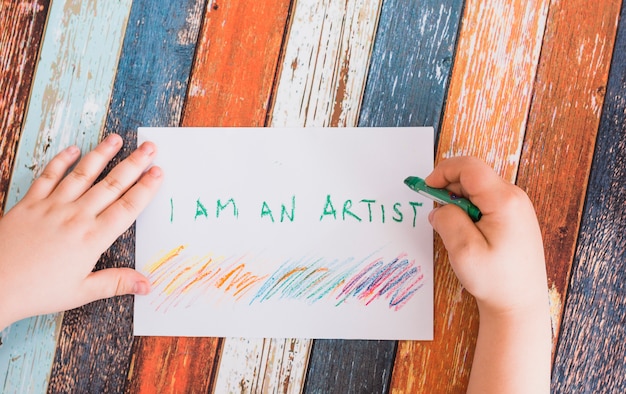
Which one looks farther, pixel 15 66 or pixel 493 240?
pixel 15 66

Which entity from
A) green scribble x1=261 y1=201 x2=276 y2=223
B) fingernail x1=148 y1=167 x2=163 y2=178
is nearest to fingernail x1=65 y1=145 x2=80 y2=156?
fingernail x1=148 y1=167 x2=163 y2=178

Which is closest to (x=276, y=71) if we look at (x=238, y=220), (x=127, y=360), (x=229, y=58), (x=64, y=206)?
(x=229, y=58)

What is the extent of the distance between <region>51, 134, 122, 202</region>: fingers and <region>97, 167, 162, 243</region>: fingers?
1.8 inches

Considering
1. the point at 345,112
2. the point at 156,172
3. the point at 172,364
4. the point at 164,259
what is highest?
the point at 345,112

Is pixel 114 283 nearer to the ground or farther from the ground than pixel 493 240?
nearer to the ground

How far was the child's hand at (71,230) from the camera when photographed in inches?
26.6

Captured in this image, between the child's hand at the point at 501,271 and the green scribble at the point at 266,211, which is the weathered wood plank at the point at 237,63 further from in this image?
the child's hand at the point at 501,271

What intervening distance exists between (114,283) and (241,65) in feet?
1.07

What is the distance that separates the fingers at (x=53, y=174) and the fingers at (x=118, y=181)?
A: 5 cm

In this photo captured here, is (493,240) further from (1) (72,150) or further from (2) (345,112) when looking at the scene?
(1) (72,150)

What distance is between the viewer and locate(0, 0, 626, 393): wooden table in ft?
2.31

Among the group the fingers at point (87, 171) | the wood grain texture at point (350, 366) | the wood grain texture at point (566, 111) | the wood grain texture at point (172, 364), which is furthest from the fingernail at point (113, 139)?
the wood grain texture at point (566, 111)

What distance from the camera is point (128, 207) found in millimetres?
700

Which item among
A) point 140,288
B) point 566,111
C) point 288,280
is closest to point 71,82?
point 140,288
